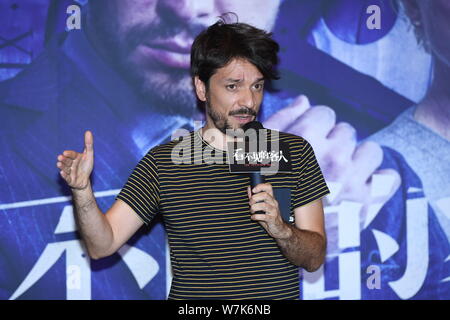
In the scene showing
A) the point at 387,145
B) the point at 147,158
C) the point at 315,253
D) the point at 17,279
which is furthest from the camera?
the point at 387,145

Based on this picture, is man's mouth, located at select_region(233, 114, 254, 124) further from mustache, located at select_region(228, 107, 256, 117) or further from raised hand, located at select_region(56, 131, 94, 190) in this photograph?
raised hand, located at select_region(56, 131, 94, 190)

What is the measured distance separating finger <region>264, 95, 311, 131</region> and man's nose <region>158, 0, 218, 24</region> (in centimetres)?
61

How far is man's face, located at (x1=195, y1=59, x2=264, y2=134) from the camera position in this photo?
2.40 m

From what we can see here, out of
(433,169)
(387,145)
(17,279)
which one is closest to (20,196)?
(17,279)

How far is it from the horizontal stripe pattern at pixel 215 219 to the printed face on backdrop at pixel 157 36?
2.33 ft

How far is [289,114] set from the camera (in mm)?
3256

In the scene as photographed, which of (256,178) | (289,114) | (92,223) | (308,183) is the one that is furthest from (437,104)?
(92,223)

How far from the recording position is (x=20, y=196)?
3104 millimetres

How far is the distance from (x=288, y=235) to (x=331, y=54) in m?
1.48

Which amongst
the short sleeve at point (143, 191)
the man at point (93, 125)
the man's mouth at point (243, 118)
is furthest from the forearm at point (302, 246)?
the man at point (93, 125)

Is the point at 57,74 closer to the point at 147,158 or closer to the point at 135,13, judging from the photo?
the point at 135,13

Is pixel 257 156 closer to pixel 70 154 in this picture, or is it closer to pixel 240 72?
pixel 240 72

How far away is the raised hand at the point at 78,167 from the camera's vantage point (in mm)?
2090

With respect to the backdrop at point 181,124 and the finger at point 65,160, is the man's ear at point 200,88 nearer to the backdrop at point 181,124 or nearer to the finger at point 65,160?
the backdrop at point 181,124
